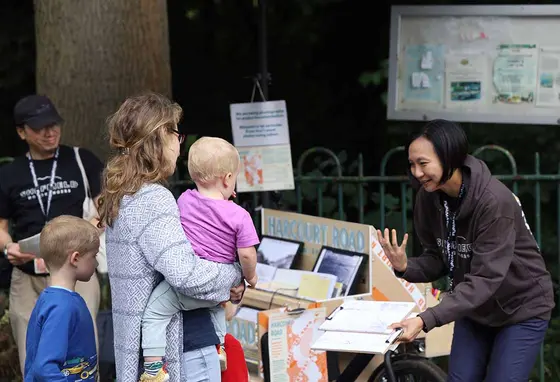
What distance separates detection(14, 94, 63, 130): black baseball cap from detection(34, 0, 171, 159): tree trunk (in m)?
0.60

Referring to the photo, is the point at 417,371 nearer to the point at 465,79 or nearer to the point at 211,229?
the point at 211,229

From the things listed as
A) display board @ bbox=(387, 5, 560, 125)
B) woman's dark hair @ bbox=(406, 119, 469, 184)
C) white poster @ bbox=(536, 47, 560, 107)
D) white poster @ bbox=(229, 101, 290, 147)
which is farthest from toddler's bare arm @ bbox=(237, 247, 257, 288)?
white poster @ bbox=(536, 47, 560, 107)

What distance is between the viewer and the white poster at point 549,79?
212 inches

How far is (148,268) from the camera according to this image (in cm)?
318

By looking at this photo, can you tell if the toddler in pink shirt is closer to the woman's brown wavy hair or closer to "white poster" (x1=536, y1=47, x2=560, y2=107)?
the woman's brown wavy hair

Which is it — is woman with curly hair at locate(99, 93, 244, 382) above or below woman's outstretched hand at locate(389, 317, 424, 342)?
above

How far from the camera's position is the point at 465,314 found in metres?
3.62

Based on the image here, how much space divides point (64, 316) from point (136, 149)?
654 mm

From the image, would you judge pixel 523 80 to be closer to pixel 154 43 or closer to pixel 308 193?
pixel 308 193

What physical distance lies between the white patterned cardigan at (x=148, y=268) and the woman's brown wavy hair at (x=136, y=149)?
0.04 m

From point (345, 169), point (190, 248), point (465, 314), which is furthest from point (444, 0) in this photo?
point (190, 248)

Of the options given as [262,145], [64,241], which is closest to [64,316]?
[64,241]

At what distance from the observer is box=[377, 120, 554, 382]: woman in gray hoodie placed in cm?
361

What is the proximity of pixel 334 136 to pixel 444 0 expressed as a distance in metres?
1.55
